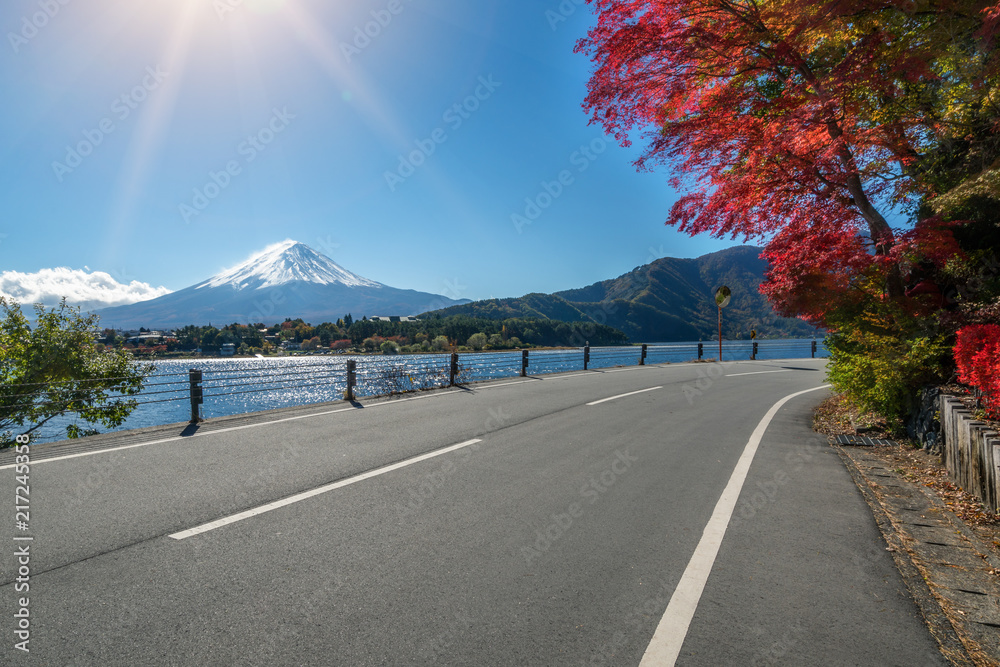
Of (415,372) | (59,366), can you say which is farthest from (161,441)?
(59,366)

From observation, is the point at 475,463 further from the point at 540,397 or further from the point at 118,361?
the point at 118,361

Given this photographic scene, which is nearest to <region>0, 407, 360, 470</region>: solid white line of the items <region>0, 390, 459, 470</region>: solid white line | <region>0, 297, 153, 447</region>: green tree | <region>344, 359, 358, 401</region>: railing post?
<region>0, 390, 459, 470</region>: solid white line

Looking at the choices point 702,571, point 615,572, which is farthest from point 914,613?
point 615,572

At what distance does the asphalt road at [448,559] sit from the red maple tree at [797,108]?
346 cm

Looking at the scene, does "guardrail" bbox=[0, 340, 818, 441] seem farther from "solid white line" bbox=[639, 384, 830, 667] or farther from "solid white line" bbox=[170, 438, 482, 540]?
"solid white line" bbox=[639, 384, 830, 667]

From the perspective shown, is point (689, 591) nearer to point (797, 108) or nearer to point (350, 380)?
point (797, 108)

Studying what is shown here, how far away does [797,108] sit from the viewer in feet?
23.3

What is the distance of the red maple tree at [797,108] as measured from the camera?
6.68m

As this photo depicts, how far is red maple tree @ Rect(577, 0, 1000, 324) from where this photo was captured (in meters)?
6.68

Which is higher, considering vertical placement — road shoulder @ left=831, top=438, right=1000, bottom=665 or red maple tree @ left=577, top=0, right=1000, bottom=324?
red maple tree @ left=577, top=0, right=1000, bottom=324

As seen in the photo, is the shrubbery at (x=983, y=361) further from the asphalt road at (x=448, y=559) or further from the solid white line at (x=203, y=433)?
the solid white line at (x=203, y=433)

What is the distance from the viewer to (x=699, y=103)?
26.6 feet

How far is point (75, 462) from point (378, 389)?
8.39 meters

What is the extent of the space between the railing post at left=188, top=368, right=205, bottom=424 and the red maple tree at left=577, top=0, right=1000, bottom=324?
8.42 metres
